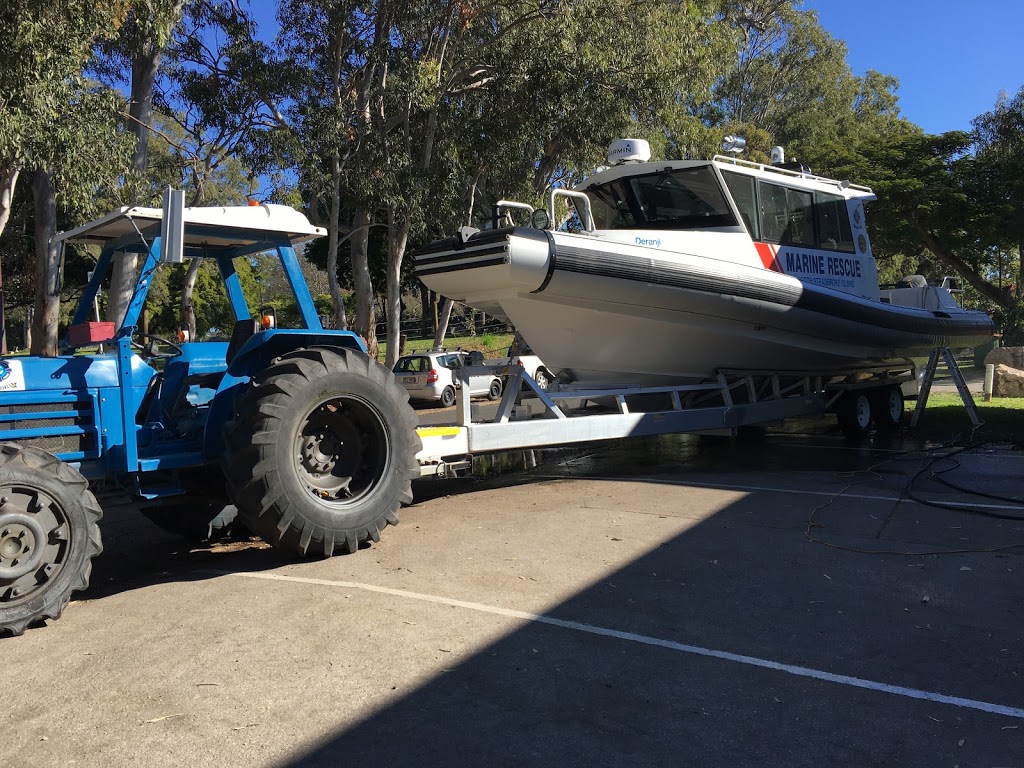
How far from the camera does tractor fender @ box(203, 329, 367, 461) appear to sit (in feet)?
18.0

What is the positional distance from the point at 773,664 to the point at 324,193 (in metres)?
14.3

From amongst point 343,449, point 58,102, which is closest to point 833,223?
point 343,449

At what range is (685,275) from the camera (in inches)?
310

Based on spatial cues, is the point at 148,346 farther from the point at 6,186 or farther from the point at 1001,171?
the point at 1001,171

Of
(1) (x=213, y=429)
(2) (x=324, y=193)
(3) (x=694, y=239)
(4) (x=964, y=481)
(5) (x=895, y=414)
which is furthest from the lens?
(2) (x=324, y=193)

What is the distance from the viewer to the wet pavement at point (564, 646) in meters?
3.13

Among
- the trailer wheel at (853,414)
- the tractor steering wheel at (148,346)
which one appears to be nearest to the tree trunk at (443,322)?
the trailer wheel at (853,414)

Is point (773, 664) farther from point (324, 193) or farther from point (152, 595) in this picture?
point (324, 193)

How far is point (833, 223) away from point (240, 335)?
7.37 m

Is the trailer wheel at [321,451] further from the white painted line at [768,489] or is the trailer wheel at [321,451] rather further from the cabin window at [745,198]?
the cabin window at [745,198]

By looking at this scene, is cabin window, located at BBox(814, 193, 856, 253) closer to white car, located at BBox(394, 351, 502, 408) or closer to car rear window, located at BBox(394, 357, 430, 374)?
white car, located at BBox(394, 351, 502, 408)

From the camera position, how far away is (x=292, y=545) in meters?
5.24

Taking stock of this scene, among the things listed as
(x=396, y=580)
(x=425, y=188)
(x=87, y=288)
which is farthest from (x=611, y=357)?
(x=425, y=188)

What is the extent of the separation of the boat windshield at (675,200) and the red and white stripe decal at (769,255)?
1.46ft
